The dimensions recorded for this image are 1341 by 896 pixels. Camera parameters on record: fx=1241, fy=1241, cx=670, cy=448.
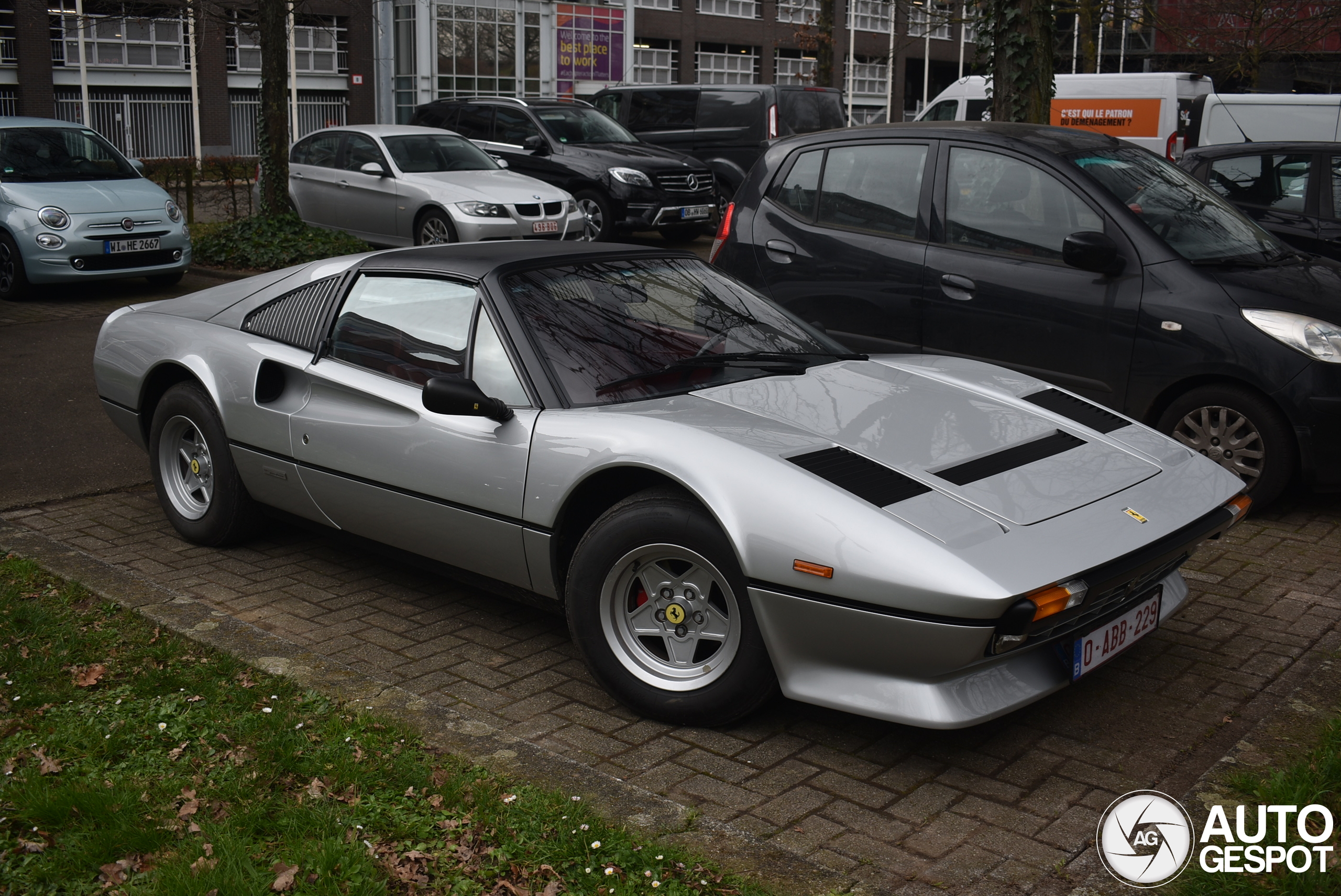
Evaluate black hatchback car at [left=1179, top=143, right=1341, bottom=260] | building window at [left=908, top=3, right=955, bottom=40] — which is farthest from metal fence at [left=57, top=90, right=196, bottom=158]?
black hatchback car at [left=1179, top=143, right=1341, bottom=260]

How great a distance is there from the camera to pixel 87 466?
6723 mm

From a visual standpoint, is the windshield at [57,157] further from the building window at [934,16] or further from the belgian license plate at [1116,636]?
the building window at [934,16]

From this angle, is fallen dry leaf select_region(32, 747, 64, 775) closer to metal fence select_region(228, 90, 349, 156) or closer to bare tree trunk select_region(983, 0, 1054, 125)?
bare tree trunk select_region(983, 0, 1054, 125)

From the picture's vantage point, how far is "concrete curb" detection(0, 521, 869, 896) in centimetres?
308

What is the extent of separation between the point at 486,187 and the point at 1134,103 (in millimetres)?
11651

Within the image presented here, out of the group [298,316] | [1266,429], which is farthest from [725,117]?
[298,316]

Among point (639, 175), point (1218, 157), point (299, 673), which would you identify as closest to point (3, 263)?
point (639, 175)

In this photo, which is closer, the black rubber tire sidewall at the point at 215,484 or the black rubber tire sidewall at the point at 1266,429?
the black rubber tire sidewall at the point at 215,484

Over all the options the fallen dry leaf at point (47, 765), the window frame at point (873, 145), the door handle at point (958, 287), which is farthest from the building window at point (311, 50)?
the fallen dry leaf at point (47, 765)

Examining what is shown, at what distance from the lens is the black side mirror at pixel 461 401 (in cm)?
405

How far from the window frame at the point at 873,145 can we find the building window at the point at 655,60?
42384 millimetres

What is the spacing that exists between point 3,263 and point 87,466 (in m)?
6.39

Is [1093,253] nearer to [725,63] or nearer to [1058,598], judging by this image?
[1058,598]

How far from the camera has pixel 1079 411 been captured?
4.52 m
